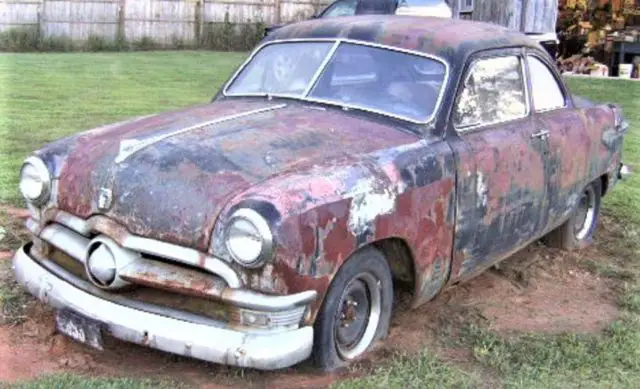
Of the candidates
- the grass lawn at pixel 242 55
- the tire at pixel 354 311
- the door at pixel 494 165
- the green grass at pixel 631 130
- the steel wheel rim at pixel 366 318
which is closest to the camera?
the tire at pixel 354 311

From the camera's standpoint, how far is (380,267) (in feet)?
13.5

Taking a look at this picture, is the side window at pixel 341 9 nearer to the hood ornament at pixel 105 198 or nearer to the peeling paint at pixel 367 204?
the peeling paint at pixel 367 204

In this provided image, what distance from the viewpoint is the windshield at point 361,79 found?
4.82 metres

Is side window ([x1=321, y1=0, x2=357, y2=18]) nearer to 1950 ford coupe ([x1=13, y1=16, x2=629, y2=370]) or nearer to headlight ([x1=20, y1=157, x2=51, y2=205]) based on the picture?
1950 ford coupe ([x1=13, y1=16, x2=629, y2=370])

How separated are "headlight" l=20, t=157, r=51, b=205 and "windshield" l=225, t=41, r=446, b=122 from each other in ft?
4.97

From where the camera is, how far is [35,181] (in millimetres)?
4266

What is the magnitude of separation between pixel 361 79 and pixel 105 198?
1750 mm

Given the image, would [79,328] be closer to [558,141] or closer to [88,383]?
[88,383]

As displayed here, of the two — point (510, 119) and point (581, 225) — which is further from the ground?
point (510, 119)

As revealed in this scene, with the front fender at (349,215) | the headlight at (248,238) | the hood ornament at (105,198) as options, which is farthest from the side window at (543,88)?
the hood ornament at (105,198)

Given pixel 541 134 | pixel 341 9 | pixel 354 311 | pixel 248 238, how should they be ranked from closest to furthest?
pixel 248 238
pixel 354 311
pixel 541 134
pixel 341 9

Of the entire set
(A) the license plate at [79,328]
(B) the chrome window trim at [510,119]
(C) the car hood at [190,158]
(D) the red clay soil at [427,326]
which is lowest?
(D) the red clay soil at [427,326]

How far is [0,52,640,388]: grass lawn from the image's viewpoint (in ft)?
13.7

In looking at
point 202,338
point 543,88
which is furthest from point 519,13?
point 202,338
